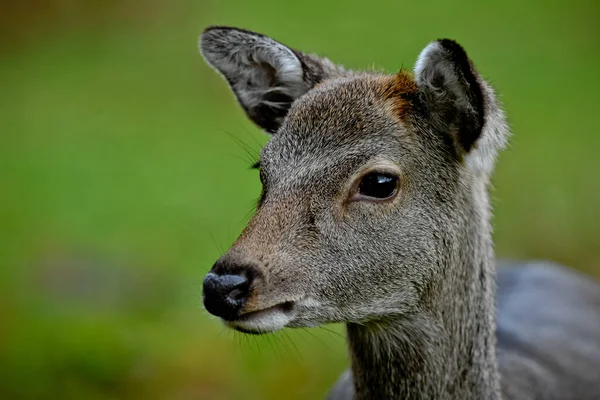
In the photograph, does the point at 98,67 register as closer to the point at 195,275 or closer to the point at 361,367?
the point at 195,275

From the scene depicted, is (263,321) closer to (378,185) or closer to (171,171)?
(378,185)

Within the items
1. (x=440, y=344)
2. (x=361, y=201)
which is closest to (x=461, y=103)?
(x=361, y=201)

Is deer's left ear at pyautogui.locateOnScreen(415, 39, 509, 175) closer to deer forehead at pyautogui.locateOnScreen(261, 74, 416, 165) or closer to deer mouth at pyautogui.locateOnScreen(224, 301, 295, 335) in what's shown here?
deer forehead at pyautogui.locateOnScreen(261, 74, 416, 165)

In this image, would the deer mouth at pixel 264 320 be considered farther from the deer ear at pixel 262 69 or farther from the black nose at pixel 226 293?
the deer ear at pixel 262 69

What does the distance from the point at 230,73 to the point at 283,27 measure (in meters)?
9.68

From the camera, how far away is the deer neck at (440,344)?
4402 mm

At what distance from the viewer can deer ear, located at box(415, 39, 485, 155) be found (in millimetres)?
4160

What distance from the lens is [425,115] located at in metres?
4.45

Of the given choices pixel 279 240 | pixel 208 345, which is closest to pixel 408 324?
pixel 279 240

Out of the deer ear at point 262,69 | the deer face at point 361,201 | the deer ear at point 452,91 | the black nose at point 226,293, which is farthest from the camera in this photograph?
the deer ear at point 262,69

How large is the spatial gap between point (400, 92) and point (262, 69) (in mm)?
898

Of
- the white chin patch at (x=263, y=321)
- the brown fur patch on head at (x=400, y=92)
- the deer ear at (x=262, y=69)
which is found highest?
the deer ear at (x=262, y=69)

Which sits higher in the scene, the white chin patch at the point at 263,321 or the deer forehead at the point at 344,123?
the deer forehead at the point at 344,123

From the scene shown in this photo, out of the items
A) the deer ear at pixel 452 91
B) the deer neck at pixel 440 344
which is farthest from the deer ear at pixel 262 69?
the deer neck at pixel 440 344
